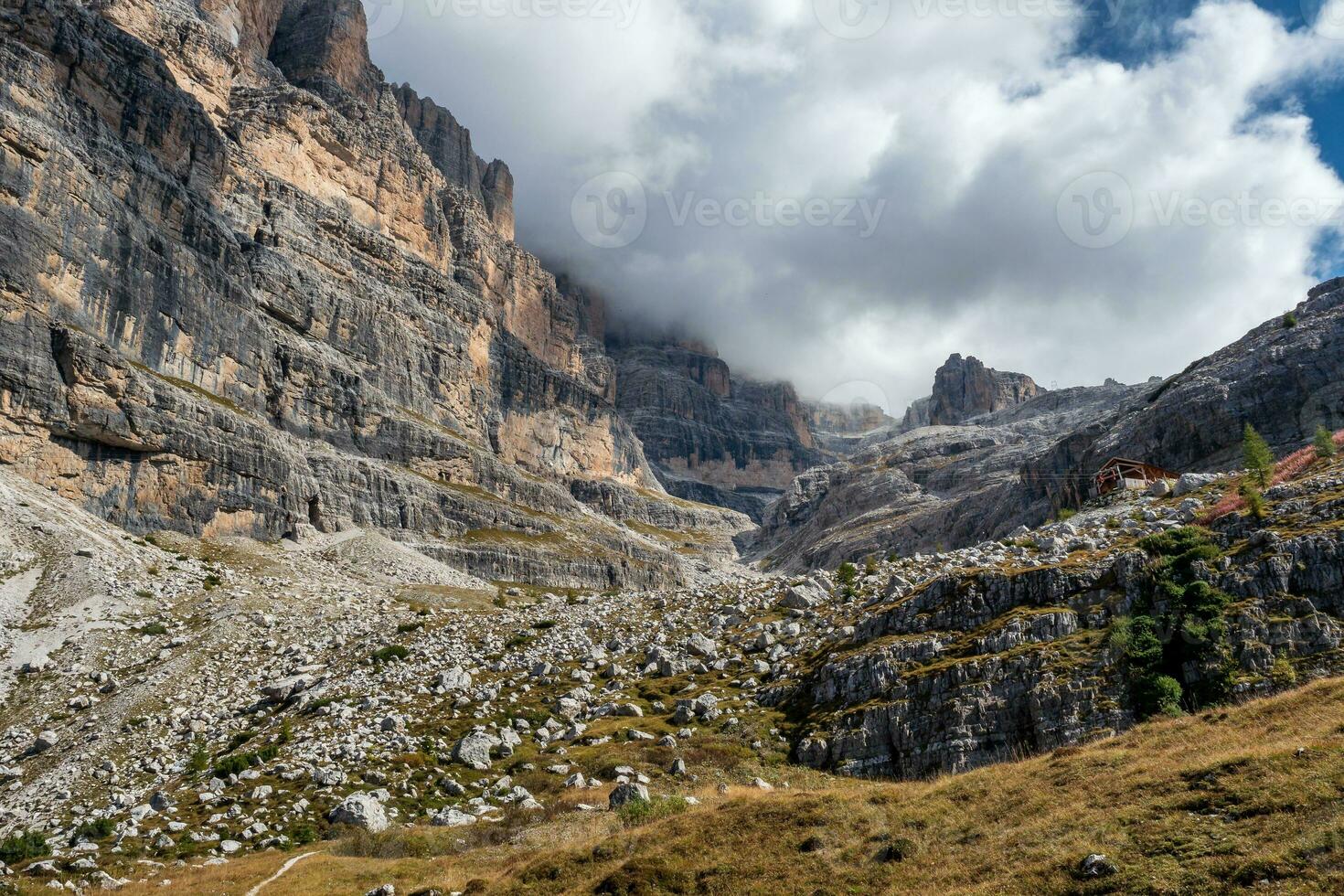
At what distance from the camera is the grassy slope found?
1480 centimetres

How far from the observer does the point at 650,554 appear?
579 feet

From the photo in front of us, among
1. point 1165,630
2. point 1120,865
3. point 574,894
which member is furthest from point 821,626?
point 1120,865

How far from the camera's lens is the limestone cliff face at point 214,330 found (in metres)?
87.4

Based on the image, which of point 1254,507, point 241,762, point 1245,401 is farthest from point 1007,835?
point 1245,401

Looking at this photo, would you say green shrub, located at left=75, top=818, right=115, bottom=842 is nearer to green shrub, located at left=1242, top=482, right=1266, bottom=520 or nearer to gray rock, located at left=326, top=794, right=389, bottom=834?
gray rock, located at left=326, top=794, right=389, bottom=834

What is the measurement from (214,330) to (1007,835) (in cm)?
12612

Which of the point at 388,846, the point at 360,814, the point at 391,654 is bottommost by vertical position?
the point at 388,846

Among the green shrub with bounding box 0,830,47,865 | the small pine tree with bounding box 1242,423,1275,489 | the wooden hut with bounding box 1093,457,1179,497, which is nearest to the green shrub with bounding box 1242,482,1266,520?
the small pine tree with bounding box 1242,423,1275,489

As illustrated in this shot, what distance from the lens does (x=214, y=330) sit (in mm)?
115188

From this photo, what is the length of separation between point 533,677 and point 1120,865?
37.0 meters

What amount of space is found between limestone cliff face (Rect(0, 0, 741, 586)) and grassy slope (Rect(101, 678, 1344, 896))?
79.2 m

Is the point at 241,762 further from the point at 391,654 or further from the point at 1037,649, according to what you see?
the point at 1037,649

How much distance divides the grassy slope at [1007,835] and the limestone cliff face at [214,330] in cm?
7923

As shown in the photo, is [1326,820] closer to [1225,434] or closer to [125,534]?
[125,534]
